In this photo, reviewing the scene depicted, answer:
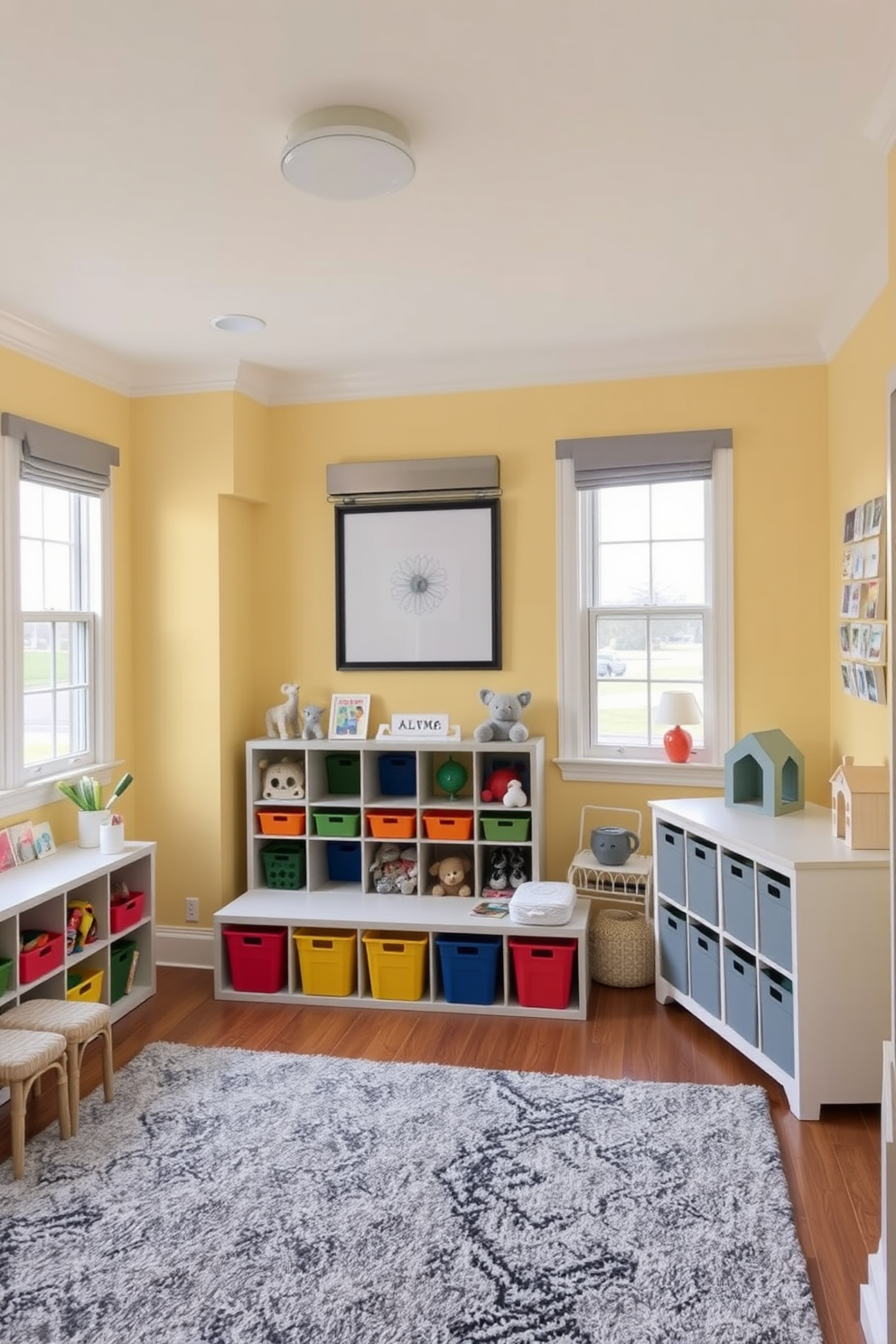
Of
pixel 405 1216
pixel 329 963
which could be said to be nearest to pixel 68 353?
pixel 329 963

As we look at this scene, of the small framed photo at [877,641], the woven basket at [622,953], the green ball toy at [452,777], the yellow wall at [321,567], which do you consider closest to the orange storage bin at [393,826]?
the green ball toy at [452,777]

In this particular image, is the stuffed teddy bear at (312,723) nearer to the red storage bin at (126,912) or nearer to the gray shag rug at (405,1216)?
the red storage bin at (126,912)

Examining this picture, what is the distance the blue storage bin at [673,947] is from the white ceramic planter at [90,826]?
7.58 feet

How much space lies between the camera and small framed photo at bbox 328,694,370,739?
4.55 metres

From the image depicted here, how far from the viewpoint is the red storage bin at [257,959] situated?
402cm

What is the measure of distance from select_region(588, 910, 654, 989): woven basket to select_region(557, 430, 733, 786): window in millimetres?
685

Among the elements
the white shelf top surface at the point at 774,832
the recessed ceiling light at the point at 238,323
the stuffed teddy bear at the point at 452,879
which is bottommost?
the stuffed teddy bear at the point at 452,879

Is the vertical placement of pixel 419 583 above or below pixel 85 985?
above

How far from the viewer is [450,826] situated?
13.9 ft

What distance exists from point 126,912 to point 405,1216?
6.35 ft

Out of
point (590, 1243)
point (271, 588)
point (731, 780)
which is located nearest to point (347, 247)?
point (271, 588)

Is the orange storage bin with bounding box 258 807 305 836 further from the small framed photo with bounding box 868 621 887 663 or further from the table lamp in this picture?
the small framed photo with bounding box 868 621 887 663

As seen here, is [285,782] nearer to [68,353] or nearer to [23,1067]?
[23,1067]

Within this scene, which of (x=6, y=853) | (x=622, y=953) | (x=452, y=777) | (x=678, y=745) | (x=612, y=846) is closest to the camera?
(x=6, y=853)
